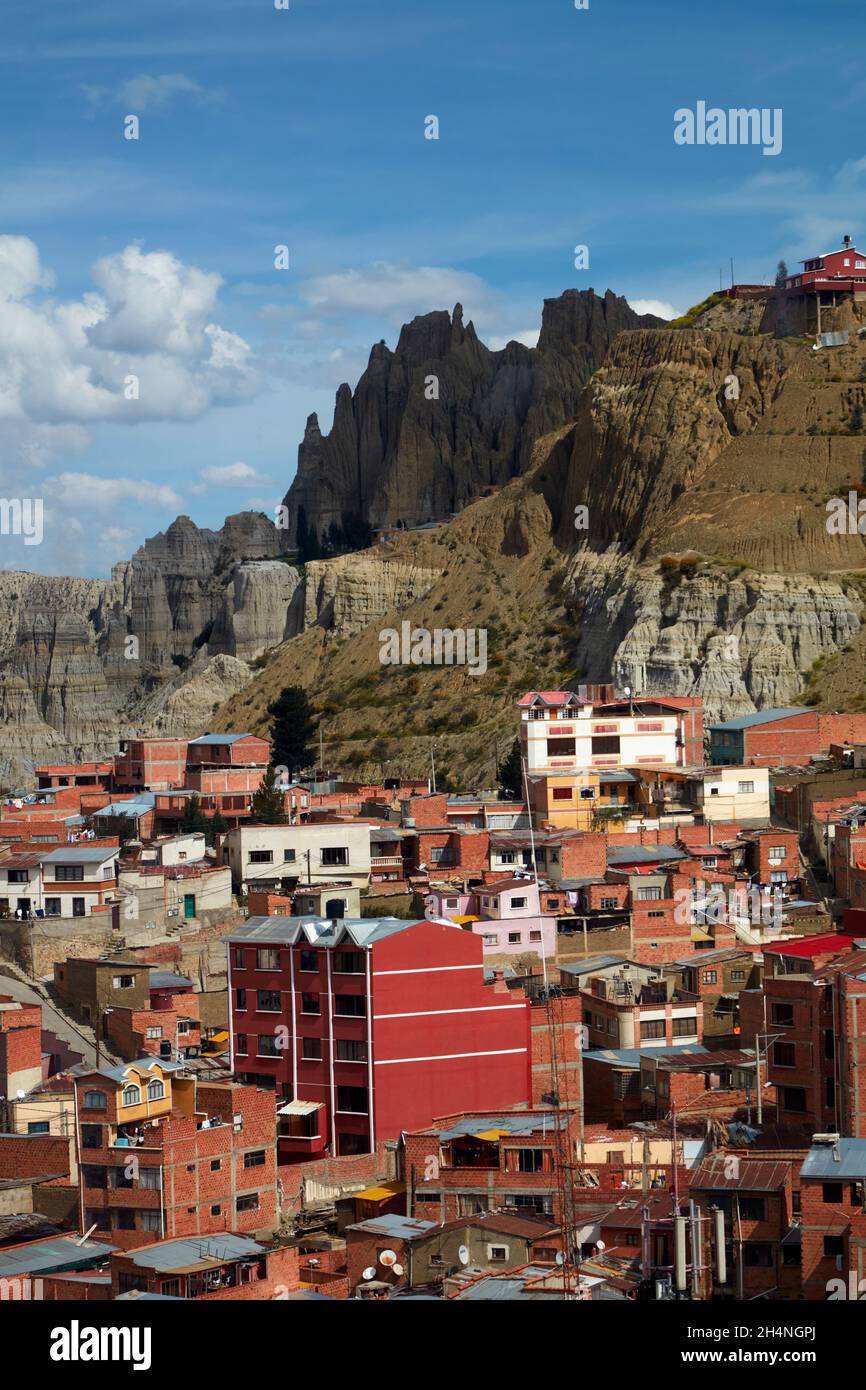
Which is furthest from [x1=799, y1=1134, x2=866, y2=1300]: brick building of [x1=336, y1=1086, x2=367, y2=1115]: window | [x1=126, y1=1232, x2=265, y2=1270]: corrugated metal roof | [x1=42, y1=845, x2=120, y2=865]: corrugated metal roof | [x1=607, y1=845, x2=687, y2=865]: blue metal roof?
[x1=42, y1=845, x2=120, y2=865]: corrugated metal roof

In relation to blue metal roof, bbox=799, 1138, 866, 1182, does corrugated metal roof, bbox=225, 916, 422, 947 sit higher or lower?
higher

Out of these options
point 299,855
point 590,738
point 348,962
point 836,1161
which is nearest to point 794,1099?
point 348,962

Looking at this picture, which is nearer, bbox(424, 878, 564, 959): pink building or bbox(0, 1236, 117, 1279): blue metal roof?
bbox(0, 1236, 117, 1279): blue metal roof

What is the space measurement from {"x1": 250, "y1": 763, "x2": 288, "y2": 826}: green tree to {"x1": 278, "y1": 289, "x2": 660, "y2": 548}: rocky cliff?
59157 mm

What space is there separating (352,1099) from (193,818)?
28.6 meters

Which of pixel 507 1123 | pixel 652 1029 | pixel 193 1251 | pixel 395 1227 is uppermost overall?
pixel 652 1029

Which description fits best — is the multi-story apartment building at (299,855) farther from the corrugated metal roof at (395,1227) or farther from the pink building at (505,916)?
the corrugated metal roof at (395,1227)

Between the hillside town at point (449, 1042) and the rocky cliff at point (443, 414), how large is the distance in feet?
204

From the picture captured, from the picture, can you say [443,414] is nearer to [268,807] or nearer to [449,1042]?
[268,807]

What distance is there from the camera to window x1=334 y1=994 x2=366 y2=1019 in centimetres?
3588

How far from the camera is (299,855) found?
180 ft

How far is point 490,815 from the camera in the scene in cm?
6134

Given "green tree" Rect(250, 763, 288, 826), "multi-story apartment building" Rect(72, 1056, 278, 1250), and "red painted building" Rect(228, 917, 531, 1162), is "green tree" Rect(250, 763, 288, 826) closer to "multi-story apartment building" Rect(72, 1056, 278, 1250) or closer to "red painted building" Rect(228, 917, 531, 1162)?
"red painted building" Rect(228, 917, 531, 1162)
